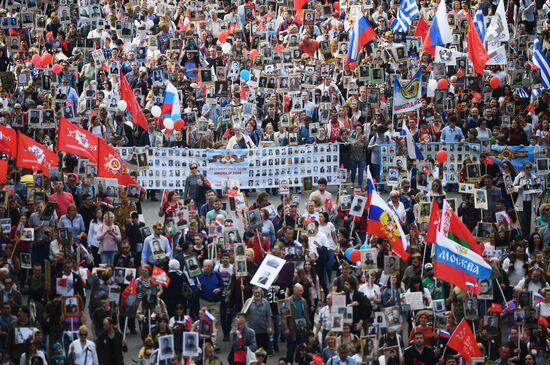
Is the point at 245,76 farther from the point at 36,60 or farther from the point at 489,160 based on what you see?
the point at 489,160

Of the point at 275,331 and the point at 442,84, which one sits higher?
the point at 442,84

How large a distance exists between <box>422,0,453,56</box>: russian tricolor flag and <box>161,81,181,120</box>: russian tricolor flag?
22.2 ft

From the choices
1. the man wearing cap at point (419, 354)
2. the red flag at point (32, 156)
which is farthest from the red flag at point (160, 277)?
the red flag at point (32, 156)

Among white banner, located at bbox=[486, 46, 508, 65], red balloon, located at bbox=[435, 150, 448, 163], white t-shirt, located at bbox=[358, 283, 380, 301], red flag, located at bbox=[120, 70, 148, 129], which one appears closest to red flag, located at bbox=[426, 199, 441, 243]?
white t-shirt, located at bbox=[358, 283, 380, 301]

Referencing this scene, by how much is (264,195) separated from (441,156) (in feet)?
17.7

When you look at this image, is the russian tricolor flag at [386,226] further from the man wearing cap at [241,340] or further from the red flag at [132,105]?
the red flag at [132,105]

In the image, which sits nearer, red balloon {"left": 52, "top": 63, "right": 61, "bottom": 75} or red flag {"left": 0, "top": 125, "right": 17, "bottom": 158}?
red flag {"left": 0, "top": 125, "right": 17, "bottom": 158}

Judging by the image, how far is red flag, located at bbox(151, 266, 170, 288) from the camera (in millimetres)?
34406

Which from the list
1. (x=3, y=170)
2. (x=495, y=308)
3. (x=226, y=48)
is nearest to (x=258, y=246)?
(x=495, y=308)

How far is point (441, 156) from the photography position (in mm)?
41844

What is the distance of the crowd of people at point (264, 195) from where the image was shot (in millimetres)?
33625

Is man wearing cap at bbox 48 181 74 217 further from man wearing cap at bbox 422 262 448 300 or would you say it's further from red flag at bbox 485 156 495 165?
red flag at bbox 485 156 495 165

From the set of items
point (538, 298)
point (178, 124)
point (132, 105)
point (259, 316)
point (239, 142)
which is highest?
point (132, 105)

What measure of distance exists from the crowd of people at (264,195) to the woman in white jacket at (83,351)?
32 mm
